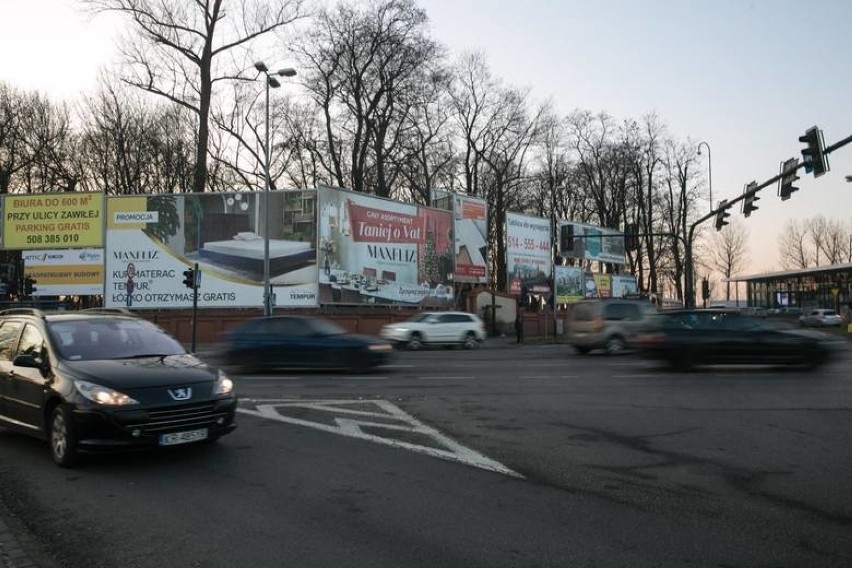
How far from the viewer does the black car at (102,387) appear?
6.65 metres

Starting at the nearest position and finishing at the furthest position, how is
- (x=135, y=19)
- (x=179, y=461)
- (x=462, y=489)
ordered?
(x=462, y=489) → (x=179, y=461) → (x=135, y=19)

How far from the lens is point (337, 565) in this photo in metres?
4.38

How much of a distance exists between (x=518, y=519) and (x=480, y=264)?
40072 mm

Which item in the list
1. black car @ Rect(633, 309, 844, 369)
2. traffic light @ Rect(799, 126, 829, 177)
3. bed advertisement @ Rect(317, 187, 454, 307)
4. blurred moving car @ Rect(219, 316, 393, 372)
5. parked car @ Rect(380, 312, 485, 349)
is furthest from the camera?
bed advertisement @ Rect(317, 187, 454, 307)

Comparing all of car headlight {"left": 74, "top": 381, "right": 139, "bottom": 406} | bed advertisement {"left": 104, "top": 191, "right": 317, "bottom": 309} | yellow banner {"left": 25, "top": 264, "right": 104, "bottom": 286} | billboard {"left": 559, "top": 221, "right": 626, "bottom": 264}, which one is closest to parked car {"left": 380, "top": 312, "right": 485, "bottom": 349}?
bed advertisement {"left": 104, "top": 191, "right": 317, "bottom": 309}

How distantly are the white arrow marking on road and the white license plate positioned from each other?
6.78ft

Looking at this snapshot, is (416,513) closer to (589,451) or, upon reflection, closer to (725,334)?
(589,451)

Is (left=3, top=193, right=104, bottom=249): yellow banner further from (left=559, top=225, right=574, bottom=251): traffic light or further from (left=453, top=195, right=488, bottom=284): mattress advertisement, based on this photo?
(left=559, top=225, right=574, bottom=251): traffic light

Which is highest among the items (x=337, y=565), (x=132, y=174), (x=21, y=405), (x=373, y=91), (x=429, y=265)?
(x=373, y=91)

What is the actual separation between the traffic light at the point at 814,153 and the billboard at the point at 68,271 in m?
32.1

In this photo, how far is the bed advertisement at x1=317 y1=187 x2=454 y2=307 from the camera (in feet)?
121

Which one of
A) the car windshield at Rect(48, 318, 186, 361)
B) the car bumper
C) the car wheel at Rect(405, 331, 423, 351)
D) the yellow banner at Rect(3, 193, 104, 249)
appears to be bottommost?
the car wheel at Rect(405, 331, 423, 351)

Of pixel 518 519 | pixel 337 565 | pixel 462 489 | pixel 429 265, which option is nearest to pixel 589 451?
pixel 462 489

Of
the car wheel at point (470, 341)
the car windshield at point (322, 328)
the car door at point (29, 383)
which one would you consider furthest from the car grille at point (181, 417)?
the car wheel at point (470, 341)
